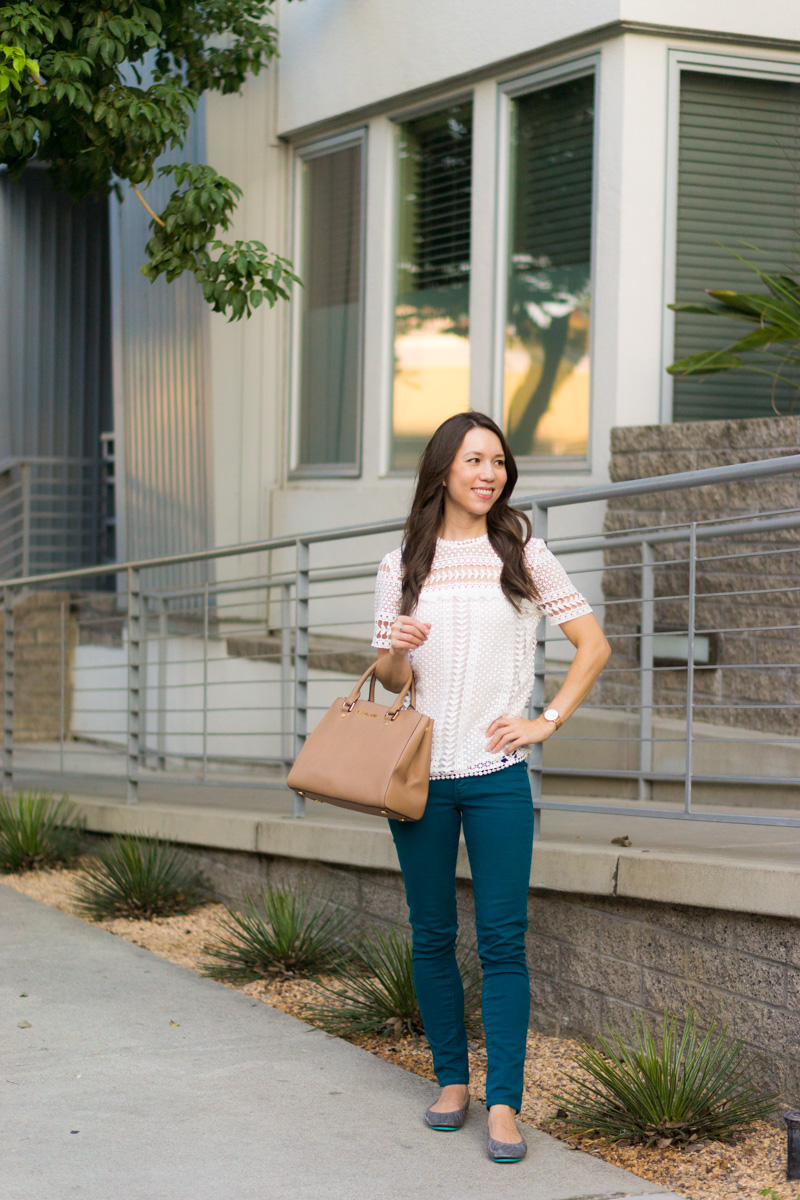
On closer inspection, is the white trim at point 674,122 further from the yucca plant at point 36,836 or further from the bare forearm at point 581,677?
the bare forearm at point 581,677

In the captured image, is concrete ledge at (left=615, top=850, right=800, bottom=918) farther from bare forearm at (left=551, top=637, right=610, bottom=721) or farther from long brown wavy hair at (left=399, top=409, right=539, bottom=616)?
long brown wavy hair at (left=399, top=409, right=539, bottom=616)

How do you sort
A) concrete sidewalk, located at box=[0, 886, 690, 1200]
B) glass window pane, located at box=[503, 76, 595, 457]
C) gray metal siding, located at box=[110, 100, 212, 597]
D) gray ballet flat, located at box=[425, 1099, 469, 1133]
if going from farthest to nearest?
gray metal siding, located at box=[110, 100, 212, 597] → glass window pane, located at box=[503, 76, 595, 457] → gray ballet flat, located at box=[425, 1099, 469, 1133] → concrete sidewalk, located at box=[0, 886, 690, 1200]

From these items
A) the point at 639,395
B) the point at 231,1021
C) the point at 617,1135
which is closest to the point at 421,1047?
the point at 231,1021

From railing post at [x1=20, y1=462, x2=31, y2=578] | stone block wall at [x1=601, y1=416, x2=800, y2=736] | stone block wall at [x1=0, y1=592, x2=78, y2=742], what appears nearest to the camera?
stone block wall at [x1=601, y1=416, x2=800, y2=736]

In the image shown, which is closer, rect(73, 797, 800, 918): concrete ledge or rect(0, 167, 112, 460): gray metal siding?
rect(73, 797, 800, 918): concrete ledge

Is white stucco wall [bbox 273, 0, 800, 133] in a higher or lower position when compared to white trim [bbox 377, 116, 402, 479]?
higher

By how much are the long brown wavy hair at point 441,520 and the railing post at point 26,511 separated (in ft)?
30.4

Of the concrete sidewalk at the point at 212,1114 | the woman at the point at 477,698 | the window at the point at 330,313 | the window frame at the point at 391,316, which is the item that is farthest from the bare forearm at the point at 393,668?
the window at the point at 330,313

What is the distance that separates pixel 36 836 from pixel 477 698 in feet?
15.1

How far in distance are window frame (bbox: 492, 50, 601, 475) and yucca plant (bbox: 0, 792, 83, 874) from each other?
3.29 metres

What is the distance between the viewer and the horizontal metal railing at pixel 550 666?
4.96 m

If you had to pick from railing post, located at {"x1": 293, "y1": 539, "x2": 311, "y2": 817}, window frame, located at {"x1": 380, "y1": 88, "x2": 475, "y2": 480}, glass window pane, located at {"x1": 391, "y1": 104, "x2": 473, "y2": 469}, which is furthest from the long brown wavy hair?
window frame, located at {"x1": 380, "y1": 88, "x2": 475, "y2": 480}

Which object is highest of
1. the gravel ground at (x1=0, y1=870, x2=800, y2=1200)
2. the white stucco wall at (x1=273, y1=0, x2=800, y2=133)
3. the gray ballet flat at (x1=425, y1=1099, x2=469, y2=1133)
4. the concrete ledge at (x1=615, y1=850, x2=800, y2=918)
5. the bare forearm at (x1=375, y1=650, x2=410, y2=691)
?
the white stucco wall at (x1=273, y1=0, x2=800, y2=133)

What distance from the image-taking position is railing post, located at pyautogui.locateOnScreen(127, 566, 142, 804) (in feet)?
24.1
